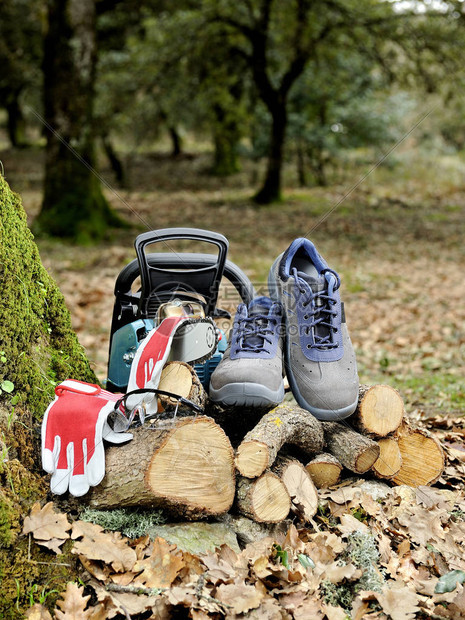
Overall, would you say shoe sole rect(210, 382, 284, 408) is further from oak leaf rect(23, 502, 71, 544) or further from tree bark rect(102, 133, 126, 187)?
tree bark rect(102, 133, 126, 187)

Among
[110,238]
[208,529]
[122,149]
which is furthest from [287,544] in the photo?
[122,149]

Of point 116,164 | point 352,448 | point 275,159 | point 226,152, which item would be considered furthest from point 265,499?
point 226,152

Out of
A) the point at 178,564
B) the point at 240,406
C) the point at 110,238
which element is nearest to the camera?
the point at 178,564

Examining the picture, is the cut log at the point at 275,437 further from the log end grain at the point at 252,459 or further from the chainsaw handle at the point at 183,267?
the chainsaw handle at the point at 183,267

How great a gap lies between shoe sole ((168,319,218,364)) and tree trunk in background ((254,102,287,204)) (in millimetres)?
14302

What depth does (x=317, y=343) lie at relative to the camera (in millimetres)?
2662

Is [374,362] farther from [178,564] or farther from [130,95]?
[130,95]

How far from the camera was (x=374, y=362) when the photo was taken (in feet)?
18.0

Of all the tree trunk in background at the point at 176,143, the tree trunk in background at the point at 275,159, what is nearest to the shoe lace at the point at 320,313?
the tree trunk in background at the point at 275,159

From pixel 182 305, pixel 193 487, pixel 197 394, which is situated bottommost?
pixel 193 487

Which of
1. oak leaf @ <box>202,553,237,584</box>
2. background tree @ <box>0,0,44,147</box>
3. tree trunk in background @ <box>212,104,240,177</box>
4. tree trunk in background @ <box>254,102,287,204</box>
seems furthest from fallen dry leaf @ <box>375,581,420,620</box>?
tree trunk in background @ <box>212,104,240,177</box>

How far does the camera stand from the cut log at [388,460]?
2535 millimetres

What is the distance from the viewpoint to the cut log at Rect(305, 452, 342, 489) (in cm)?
243

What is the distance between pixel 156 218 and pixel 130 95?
125 inches
